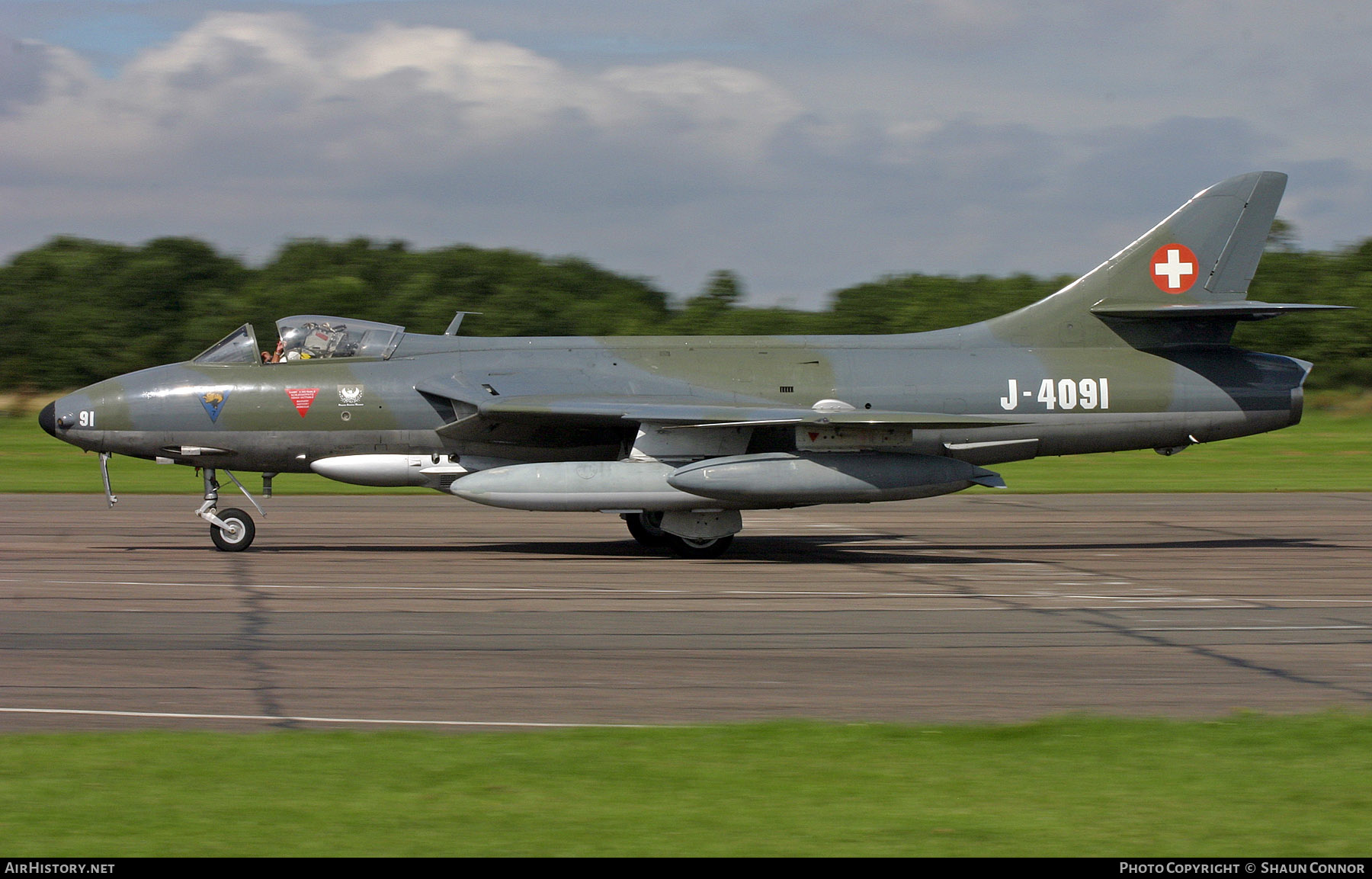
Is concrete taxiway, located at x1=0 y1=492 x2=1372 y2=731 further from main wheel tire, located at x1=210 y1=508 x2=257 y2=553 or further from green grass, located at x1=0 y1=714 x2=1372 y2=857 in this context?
green grass, located at x1=0 y1=714 x2=1372 y2=857

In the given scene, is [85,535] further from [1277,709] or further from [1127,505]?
[1127,505]

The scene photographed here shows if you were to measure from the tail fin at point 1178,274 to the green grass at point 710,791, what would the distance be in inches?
410

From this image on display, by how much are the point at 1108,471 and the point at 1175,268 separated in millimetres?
16334

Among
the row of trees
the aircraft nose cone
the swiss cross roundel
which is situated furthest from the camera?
the row of trees

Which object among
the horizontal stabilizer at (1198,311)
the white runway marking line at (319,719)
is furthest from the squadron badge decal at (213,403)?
the horizontal stabilizer at (1198,311)

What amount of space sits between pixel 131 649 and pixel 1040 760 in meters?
6.88

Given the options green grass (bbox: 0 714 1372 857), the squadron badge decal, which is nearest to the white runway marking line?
green grass (bbox: 0 714 1372 857)

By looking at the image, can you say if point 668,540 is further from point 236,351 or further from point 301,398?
point 236,351

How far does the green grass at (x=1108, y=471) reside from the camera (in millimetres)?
27656

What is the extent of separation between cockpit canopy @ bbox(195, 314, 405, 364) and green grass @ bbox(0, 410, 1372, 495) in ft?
32.3

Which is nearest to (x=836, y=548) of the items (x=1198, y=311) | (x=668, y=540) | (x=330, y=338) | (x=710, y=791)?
(x=668, y=540)

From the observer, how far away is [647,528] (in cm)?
1730

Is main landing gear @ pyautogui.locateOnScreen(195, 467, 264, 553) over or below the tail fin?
below

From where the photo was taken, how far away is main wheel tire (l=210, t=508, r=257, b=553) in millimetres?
16438
